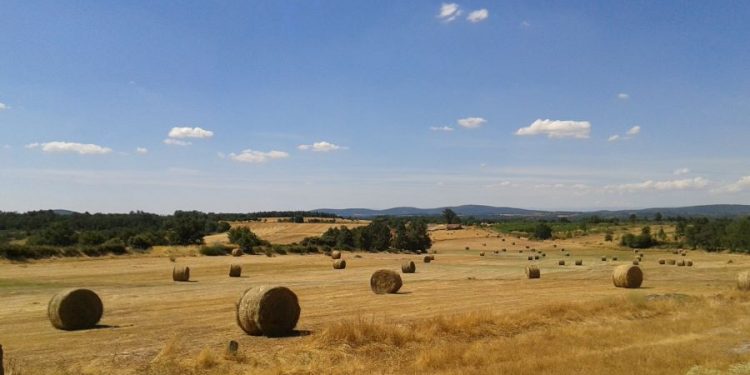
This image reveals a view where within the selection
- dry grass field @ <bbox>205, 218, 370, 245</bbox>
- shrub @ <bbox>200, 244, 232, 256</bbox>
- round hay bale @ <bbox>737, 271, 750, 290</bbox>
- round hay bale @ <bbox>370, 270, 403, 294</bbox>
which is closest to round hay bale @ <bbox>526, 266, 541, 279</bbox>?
round hay bale @ <bbox>370, 270, 403, 294</bbox>

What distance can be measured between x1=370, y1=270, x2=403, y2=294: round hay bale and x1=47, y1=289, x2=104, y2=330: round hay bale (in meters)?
13.2

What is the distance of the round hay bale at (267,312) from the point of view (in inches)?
628

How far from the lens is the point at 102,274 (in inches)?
1578

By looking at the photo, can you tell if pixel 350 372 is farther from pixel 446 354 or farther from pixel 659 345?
pixel 659 345

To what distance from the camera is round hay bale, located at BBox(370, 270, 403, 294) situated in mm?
28094

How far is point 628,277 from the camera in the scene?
2955cm

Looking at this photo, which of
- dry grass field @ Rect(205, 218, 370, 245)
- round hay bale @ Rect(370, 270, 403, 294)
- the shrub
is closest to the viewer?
round hay bale @ Rect(370, 270, 403, 294)

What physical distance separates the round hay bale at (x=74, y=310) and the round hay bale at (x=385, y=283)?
13.2 metres

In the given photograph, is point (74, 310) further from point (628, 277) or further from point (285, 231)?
point (285, 231)

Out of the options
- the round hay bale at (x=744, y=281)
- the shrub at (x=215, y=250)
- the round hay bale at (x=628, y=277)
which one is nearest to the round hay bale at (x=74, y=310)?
the round hay bale at (x=628, y=277)

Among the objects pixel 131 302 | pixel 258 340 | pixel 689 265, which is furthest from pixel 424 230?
pixel 258 340

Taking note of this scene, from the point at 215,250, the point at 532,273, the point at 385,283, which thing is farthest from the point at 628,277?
the point at 215,250

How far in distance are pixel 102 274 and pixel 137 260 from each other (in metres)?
14.4

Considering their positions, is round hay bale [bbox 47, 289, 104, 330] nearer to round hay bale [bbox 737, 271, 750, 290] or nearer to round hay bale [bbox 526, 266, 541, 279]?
round hay bale [bbox 737, 271, 750, 290]
